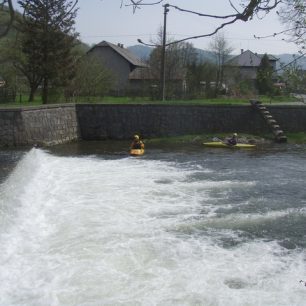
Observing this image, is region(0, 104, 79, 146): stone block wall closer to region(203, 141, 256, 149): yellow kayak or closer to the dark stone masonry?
the dark stone masonry

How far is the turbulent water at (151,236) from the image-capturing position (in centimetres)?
718

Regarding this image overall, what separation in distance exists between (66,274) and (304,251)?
4083 mm

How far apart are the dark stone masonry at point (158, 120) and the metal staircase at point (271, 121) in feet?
1.02

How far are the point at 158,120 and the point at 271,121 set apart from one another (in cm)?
587

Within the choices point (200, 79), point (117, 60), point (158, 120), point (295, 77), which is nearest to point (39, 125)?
point (158, 120)

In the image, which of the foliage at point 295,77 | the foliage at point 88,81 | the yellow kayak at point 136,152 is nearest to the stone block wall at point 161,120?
the yellow kayak at point 136,152

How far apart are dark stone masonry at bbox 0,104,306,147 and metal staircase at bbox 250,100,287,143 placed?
31 centimetres

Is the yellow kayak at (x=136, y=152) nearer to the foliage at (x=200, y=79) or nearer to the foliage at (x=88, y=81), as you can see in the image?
the foliage at (x=88, y=81)

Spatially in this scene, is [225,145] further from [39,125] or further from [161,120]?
[39,125]

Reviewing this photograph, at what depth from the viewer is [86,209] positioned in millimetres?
11594

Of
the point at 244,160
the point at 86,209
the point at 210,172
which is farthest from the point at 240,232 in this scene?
the point at 244,160

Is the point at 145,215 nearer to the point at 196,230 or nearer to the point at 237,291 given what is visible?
the point at 196,230

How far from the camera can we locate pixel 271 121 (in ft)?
87.4

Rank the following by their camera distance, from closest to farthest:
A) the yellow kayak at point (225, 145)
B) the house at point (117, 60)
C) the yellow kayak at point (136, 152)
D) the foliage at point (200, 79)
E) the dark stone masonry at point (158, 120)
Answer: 1. the yellow kayak at point (136, 152)
2. the yellow kayak at point (225, 145)
3. the dark stone masonry at point (158, 120)
4. the foliage at point (200, 79)
5. the house at point (117, 60)
